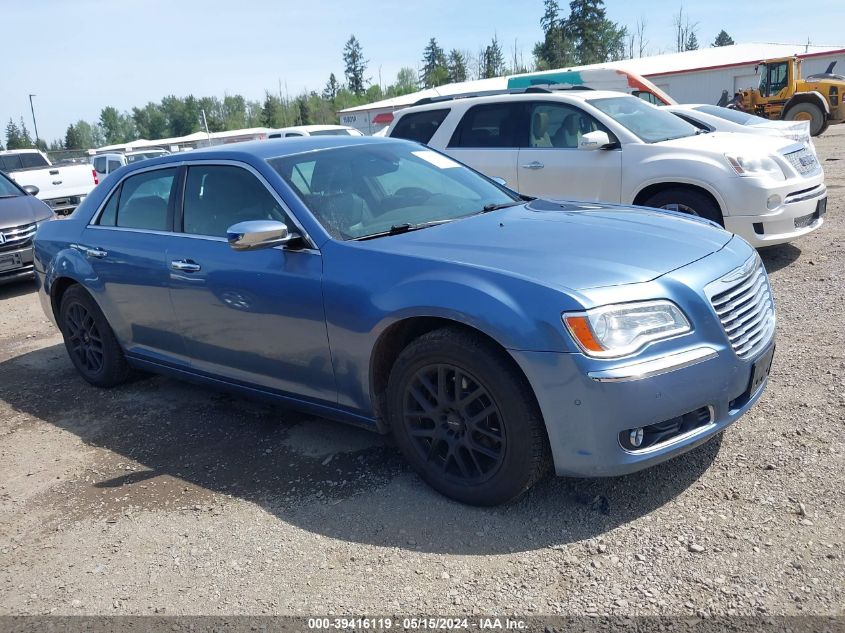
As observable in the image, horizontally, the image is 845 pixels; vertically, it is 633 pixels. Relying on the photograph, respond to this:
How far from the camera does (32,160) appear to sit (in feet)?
63.4

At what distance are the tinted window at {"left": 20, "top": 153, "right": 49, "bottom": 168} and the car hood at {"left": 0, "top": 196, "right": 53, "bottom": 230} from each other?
10.3 meters

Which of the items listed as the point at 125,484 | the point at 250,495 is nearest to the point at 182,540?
the point at 250,495

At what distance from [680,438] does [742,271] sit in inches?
34.7

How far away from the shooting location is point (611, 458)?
2898mm

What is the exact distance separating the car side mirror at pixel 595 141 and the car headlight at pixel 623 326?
4624mm

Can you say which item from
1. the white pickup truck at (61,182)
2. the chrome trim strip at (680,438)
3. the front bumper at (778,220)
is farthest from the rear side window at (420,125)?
the white pickup truck at (61,182)

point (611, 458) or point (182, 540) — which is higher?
point (611, 458)

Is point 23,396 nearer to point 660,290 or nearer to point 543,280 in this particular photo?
point 543,280

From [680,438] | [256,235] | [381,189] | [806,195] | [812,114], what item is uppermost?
[381,189]

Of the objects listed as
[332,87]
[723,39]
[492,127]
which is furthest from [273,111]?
[492,127]

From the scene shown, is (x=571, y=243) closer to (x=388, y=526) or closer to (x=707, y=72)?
→ (x=388, y=526)

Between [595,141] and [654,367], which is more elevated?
[595,141]

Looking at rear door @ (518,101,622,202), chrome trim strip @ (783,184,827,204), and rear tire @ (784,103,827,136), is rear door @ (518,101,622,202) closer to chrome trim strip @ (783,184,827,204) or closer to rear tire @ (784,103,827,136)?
chrome trim strip @ (783,184,827,204)

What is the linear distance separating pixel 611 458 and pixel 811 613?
2.72 ft
